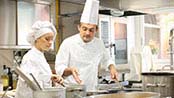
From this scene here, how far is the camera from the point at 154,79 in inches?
88.0

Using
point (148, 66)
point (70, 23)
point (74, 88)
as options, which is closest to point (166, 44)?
point (148, 66)

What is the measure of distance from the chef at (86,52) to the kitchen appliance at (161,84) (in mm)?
255

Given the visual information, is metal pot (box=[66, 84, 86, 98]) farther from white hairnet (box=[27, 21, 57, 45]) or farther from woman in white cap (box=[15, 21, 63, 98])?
white hairnet (box=[27, 21, 57, 45])

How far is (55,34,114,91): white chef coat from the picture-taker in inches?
100.0

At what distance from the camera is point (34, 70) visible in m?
1.95

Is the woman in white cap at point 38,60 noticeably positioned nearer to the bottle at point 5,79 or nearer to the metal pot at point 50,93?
the metal pot at point 50,93

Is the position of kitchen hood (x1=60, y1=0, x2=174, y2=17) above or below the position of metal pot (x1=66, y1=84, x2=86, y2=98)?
above

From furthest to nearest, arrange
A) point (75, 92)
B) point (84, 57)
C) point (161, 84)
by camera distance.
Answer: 1. point (84, 57)
2. point (161, 84)
3. point (75, 92)

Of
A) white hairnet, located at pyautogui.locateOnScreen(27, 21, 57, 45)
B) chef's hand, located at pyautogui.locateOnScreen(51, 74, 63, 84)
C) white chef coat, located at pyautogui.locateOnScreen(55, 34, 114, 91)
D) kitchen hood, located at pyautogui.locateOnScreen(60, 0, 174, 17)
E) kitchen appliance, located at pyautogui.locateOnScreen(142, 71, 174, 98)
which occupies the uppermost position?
kitchen hood, located at pyautogui.locateOnScreen(60, 0, 174, 17)

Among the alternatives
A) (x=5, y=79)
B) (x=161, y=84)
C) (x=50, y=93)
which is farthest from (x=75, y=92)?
(x=5, y=79)

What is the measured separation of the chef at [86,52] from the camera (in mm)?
2439

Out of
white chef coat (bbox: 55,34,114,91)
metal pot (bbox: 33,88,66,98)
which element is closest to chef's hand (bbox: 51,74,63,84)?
metal pot (bbox: 33,88,66,98)

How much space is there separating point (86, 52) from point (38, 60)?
0.66 m

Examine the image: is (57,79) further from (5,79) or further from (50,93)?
(5,79)
